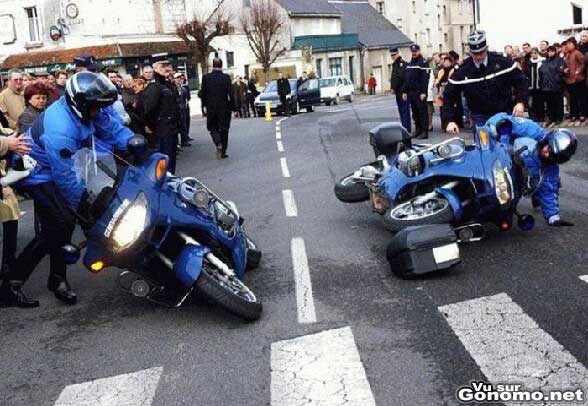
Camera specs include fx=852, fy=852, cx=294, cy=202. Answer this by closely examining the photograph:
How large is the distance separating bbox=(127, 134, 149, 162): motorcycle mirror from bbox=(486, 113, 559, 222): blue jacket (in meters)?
3.48

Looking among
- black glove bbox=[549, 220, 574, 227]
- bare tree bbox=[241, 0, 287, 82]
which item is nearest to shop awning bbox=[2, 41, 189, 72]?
bare tree bbox=[241, 0, 287, 82]

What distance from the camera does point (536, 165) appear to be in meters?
7.79

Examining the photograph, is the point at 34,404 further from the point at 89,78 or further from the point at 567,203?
the point at 567,203

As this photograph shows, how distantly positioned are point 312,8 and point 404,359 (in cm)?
6758

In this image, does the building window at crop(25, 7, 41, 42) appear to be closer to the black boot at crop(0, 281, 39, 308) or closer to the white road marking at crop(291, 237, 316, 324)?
the white road marking at crop(291, 237, 316, 324)

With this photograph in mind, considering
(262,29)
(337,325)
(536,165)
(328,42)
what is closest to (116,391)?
(337,325)

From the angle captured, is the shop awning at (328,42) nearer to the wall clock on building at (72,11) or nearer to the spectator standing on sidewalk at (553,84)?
the wall clock on building at (72,11)

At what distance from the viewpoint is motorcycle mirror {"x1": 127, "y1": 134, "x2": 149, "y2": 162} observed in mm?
5961

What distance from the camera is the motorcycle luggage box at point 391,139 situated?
8805 mm

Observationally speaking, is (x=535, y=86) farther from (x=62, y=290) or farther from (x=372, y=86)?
(x=372, y=86)

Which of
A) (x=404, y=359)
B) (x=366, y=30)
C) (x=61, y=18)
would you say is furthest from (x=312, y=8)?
(x=404, y=359)

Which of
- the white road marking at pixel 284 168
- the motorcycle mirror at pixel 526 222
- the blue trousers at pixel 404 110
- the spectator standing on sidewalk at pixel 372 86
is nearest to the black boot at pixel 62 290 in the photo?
the motorcycle mirror at pixel 526 222

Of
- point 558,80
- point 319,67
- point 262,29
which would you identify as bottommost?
point 558,80

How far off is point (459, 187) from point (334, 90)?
43984 mm
